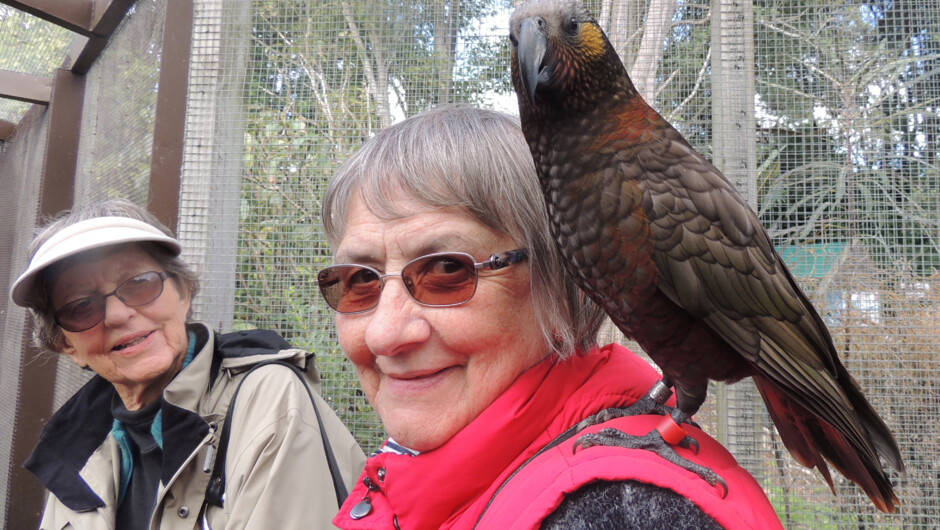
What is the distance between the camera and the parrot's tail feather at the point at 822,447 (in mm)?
1240

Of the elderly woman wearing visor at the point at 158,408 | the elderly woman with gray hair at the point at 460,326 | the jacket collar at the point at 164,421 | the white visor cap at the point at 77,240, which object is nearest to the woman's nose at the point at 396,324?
the elderly woman with gray hair at the point at 460,326

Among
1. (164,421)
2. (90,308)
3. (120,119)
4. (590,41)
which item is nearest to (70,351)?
(90,308)

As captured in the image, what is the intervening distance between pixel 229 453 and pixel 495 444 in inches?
45.3

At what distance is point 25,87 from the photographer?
13.2ft

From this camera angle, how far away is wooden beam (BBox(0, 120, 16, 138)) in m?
4.91

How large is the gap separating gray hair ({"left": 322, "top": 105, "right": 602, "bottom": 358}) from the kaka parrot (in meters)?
0.10

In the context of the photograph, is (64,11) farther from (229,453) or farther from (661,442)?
(661,442)

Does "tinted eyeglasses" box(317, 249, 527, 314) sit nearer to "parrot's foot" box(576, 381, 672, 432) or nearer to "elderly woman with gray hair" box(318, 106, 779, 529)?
"elderly woman with gray hair" box(318, 106, 779, 529)

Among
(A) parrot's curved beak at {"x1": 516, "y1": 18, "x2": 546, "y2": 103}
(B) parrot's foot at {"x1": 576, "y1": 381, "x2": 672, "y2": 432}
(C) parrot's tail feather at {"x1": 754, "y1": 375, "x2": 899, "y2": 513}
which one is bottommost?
(C) parrot's tail feather at {"x1": 754, "y1": 375, "x2": 899, "y2": 513}

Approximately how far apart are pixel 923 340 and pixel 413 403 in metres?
2.65

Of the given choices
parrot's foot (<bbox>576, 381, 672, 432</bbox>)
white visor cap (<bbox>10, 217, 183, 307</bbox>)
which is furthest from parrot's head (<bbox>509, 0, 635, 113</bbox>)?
white visor cap (<bbox>10, 217, 183, 307</bbox>)

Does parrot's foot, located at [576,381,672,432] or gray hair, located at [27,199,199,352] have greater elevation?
gray hair, located at [27,199,199,352]

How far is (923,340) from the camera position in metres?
2.68

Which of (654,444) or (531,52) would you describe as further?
(531,52)
